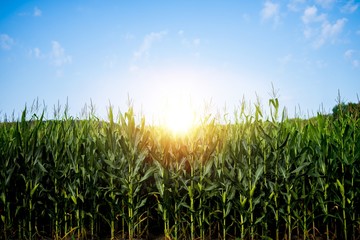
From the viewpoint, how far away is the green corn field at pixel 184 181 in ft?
15.9

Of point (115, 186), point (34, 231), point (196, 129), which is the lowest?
point (34, 231)

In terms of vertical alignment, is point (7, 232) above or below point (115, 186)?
below

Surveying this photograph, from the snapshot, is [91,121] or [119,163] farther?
[91,121]

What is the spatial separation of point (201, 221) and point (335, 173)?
2.40 m

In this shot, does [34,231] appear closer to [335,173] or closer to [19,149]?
[19,149]

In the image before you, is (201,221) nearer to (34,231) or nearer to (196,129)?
(196,129)

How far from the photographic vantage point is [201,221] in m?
4.97

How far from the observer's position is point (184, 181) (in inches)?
193

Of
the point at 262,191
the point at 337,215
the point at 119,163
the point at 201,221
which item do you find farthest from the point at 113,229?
the point at 337,215

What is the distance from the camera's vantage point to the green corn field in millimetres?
4844

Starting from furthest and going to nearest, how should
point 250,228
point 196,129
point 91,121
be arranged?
1. point 91,121
2. point 196,129
3. point 250,228

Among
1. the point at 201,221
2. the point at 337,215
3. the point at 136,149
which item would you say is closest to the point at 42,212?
the point at 136,149

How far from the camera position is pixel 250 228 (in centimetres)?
479

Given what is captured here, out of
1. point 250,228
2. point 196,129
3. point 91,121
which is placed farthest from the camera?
point 91,121
